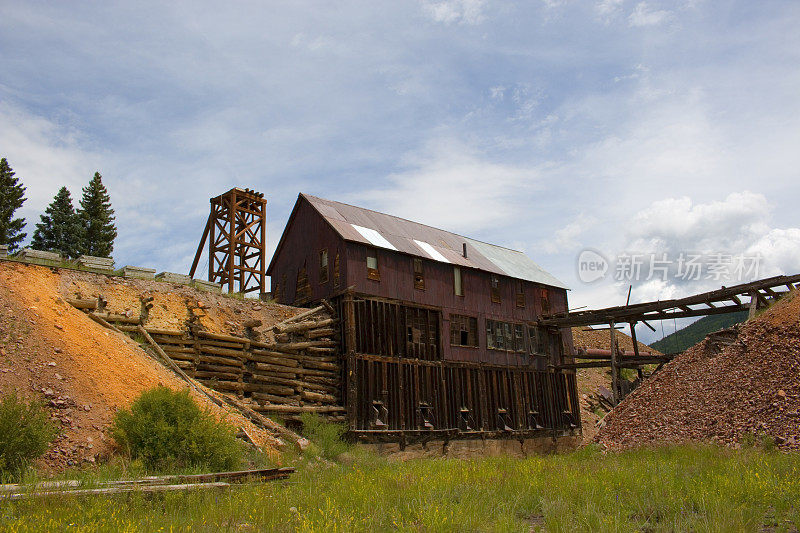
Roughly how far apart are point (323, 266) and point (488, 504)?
1878 cm

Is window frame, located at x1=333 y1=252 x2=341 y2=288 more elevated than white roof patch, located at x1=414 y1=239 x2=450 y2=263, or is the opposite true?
white roof patch, located at x1=414 y1=239 x2=450 y2=263

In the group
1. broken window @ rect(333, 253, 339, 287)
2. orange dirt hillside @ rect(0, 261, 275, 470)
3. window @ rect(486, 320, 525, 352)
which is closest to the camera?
orange dirt hillside @ rect(0, 261, 275, 470)

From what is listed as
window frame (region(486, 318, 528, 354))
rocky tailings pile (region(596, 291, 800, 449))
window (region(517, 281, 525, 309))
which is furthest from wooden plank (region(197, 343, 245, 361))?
window (region(517, 281, 525, 309))

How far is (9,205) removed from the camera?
38.0 metres

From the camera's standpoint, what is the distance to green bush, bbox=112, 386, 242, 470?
44.9 ft

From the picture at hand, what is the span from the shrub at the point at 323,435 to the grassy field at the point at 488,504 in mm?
8414

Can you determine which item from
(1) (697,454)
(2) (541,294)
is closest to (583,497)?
(1) (697,454)

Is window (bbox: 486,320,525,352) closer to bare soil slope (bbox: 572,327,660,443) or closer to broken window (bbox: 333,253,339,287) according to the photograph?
bare soil slope (bbox: 572,327,660,443)

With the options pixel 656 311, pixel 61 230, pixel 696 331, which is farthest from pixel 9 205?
pixel 696 331

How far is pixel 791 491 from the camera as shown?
9141 millimetres

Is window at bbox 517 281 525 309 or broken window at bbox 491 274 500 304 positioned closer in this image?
broken window at bbox 491 274 500 304

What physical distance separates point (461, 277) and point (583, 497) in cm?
2078

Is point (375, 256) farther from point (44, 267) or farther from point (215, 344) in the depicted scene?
point (44, 267)

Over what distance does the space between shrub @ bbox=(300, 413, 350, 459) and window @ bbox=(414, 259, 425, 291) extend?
821 centimetres
